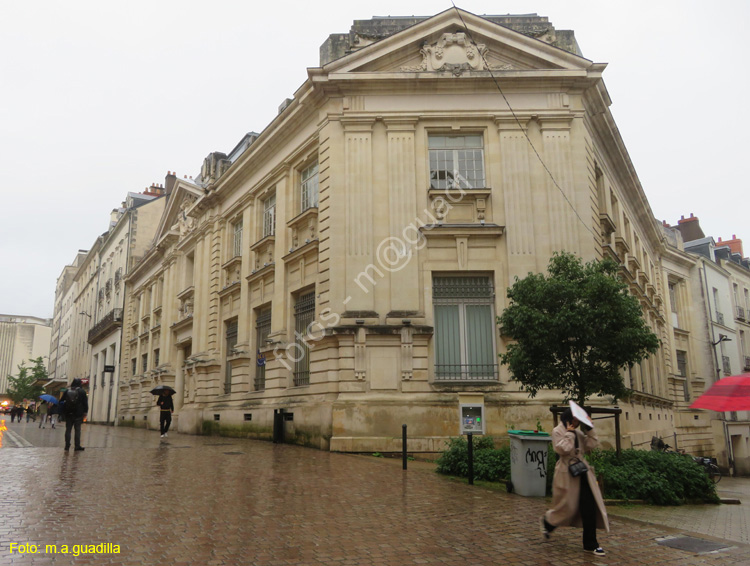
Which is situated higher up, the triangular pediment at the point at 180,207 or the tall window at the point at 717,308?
the triangular pediment at the point at 180,207

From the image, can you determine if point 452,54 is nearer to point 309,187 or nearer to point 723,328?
point 309,187

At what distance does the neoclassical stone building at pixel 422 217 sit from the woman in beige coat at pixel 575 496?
799 centimetres

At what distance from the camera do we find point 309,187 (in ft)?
60.7

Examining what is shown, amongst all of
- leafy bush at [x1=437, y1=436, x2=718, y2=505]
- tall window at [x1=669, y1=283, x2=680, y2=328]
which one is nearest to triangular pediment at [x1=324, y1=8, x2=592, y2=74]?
leafy bush at [x1=437, y1=436, x2=718, y2=505]

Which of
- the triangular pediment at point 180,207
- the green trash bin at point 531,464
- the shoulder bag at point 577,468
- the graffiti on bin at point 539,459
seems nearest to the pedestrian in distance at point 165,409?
the triangular pediment at point 180,207

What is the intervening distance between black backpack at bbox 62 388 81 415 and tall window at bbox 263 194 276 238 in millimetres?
8207

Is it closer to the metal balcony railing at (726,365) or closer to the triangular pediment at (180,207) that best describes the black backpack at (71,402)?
the triangular pediment at (180,207)

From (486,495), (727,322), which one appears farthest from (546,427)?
(727,322)

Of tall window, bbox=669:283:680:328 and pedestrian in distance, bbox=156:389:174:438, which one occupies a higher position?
tall window, bbox=669:283:680:328

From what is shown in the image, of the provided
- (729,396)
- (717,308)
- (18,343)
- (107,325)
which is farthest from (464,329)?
(18,343)

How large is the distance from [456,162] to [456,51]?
300cm

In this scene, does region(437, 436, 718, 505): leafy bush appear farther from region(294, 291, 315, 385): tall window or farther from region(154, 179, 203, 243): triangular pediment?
region(154, 179, 203, 243): triangular pediment

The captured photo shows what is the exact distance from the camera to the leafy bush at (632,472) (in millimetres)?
8703

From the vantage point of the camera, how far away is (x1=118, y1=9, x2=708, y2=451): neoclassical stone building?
14531 millimetres
